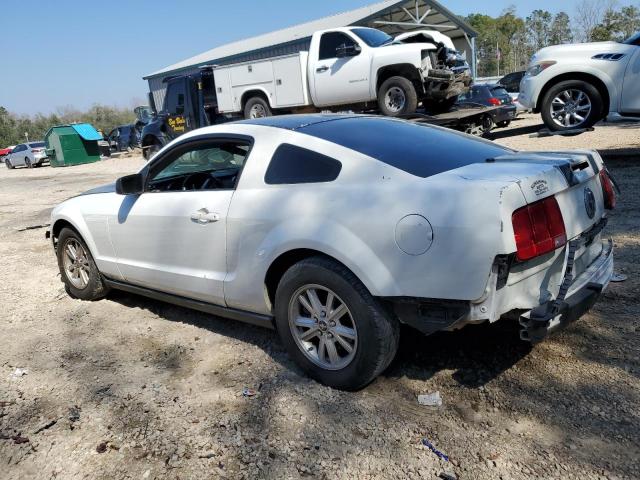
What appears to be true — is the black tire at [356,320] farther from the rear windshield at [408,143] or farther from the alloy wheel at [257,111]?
the alloy wheel at [257,111]

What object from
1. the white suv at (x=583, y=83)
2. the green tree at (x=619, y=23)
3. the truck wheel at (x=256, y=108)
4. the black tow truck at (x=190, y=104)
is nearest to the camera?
the white suv at (x=583, y=83)

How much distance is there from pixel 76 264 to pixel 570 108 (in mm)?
7472

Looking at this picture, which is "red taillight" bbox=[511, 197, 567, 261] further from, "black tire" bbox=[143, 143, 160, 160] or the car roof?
"black tire" bbox=[143, 143, 160, 160]

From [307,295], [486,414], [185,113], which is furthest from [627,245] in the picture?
[185,113]

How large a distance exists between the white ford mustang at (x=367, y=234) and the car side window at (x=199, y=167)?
2 cm

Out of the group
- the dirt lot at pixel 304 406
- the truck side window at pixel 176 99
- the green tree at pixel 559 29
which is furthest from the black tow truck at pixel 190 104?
the green tree at pixel 559 29

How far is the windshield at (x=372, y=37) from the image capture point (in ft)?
37.5

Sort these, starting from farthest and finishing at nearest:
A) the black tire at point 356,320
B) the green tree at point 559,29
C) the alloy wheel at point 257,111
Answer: the green tree at point 559,29
the alloy wheel at point 257,111
the black tire at point 356,320

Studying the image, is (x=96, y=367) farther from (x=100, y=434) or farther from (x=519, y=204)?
(x=519, y=204)

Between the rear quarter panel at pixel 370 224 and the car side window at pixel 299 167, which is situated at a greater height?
the car side window at pixel 299 167

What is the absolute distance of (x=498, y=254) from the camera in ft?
8.04

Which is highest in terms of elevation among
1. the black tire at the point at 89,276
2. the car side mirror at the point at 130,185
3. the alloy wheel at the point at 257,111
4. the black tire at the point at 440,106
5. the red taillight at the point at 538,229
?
the alloy wheel at the point at 257,111

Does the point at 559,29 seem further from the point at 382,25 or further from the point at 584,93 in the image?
the point at 584,93

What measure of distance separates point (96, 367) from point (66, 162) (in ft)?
84.2
